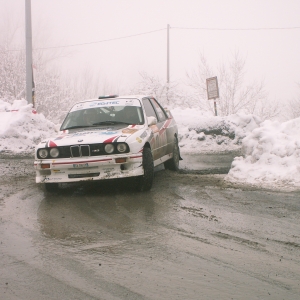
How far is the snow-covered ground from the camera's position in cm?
836

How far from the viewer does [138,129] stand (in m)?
7.98

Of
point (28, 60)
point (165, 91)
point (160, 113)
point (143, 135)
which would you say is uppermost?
point (28, 60)

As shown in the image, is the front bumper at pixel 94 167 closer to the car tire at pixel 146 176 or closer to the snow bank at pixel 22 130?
the car tire at pixel 146 176

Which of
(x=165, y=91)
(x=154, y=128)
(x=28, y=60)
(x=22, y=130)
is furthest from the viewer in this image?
(x=165, y=91)

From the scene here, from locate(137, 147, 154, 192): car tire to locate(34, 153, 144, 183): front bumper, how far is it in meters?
0.12

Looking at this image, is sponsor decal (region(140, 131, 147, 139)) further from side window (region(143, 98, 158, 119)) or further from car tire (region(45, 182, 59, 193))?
car tire (region(45, 182, 59, 193))

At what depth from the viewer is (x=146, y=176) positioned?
296 inches

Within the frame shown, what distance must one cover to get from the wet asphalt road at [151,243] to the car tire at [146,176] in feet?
0.55

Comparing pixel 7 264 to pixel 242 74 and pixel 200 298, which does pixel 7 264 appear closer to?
pixel 200 298

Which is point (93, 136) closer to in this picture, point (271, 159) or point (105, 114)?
point (105, 114)

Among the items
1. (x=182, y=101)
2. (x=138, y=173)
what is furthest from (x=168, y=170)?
(x=182, y=101)

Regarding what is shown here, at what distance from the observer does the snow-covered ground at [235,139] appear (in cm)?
836

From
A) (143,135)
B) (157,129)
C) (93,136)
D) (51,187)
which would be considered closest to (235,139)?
(157,129)

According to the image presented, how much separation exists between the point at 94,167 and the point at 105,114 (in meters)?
1.59
